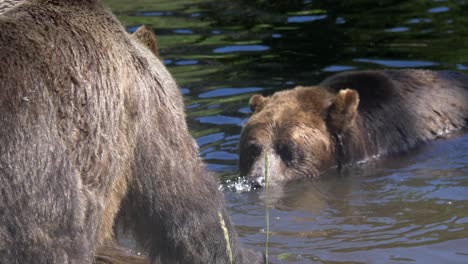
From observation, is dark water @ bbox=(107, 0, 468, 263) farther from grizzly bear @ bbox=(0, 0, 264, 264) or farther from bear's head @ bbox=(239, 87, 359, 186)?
grizzly bear @ bbox=(0, 0, 264, 264)

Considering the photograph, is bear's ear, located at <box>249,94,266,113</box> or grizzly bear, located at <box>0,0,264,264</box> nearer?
grizzly bear, located at <box>0,0,264,264</box>

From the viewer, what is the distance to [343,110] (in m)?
9.95

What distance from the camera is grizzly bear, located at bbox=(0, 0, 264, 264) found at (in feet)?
14.1

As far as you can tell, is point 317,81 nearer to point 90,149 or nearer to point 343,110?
point 343,110

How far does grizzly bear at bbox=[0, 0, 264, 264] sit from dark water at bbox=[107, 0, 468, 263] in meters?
1.94

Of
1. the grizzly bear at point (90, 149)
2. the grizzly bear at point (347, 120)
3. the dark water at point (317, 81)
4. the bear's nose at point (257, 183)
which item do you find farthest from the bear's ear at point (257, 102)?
the grizzly bear at point (90, 149)

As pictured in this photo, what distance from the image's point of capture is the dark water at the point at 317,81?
752cm

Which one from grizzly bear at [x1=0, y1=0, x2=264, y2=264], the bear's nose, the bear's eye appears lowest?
the bear's nose

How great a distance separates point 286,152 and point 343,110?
2.42 ft

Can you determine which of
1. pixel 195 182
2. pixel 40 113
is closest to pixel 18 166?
pixel 40 113

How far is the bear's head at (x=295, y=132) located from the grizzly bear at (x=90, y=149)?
13.8 ft

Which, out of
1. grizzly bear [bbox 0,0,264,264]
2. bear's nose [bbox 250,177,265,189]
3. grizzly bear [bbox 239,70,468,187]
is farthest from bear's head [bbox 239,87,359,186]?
grizzly bear [bbox 0,0,264,264]

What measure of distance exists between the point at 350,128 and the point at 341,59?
2.85 metres

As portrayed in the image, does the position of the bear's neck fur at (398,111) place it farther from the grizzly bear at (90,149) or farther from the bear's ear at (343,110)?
the grizzly bear at (90,149)
